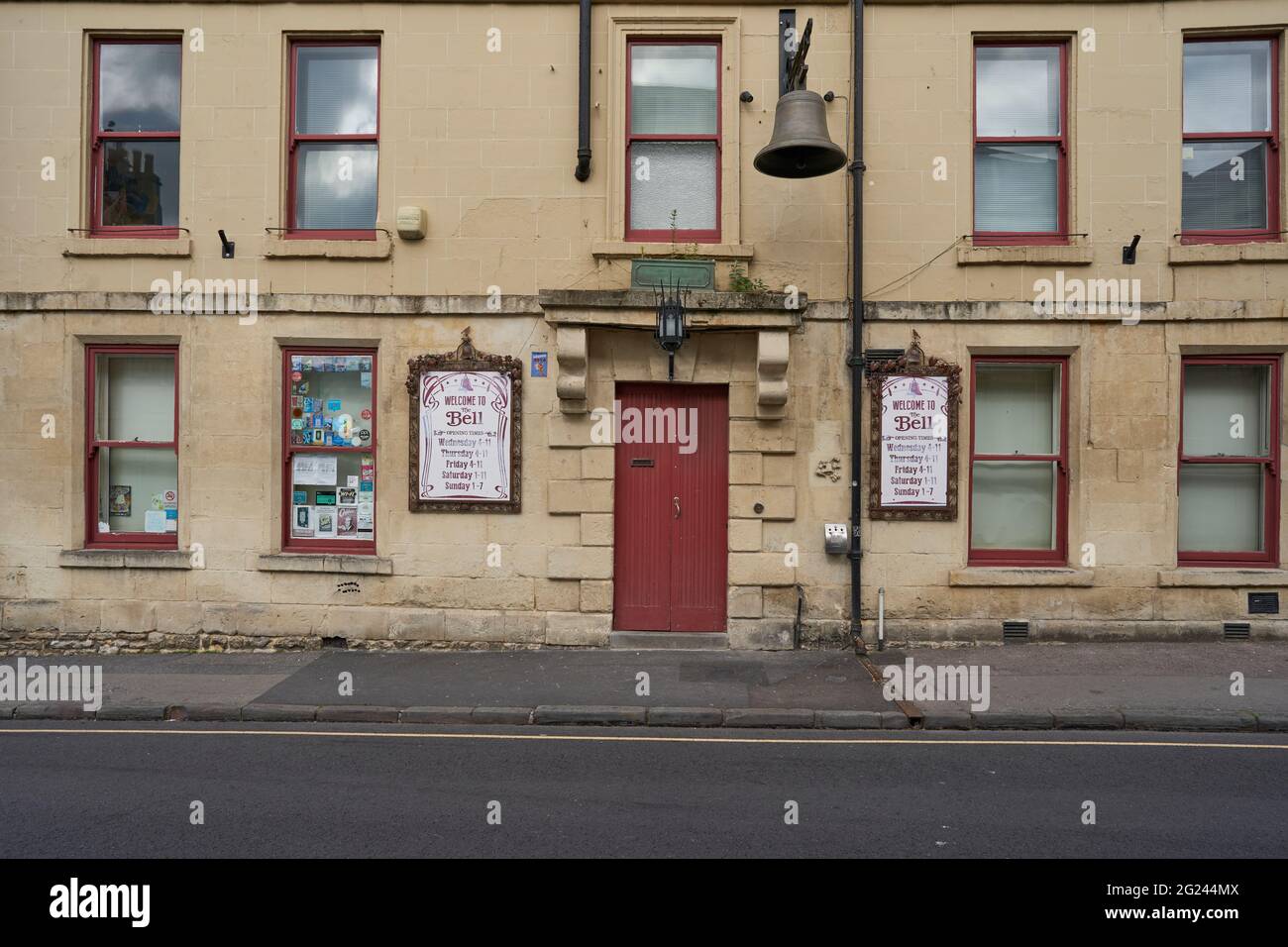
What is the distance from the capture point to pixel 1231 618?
1042 cm

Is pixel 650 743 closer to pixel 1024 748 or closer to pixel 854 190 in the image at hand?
pixel 1024 748

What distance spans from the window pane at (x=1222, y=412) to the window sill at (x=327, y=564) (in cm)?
964

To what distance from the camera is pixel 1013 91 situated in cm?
1073

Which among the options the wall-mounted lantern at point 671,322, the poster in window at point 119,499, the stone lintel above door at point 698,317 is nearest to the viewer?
the wall-mounted lantern at point 671,322

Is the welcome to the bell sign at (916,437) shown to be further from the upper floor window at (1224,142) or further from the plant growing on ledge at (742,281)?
the upper floor window at (1224,142)

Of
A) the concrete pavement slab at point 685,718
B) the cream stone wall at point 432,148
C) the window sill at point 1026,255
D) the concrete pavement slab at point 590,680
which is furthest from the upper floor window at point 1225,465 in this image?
the concrete pavement slab at point 685,718

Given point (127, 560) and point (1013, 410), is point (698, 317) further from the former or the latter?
point (127, 560)

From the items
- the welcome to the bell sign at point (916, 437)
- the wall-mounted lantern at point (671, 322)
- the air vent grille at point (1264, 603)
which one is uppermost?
the wall-mounted lantern at point (671, 322)

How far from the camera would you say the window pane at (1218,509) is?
1077 cm

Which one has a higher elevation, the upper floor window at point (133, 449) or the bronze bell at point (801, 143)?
the bronze bell at point (801, 143)

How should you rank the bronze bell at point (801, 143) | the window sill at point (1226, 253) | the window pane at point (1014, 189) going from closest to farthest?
the bronze bell at point (801, 143), the window sill at point (1226, 253), the window pane at point (1014, 189)

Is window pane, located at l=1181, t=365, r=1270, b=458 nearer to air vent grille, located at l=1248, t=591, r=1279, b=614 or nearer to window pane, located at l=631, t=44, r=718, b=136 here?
air vent grille, located at l=1248, t=591, r=1279, b=614

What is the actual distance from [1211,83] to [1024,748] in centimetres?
838

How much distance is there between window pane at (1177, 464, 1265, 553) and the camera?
10.8m
